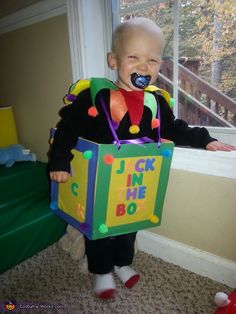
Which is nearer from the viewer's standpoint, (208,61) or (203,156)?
(203,156)

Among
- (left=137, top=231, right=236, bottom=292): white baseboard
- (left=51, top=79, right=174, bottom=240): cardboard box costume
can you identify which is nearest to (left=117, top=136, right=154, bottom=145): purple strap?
(left=51, top=79, right=174, bottom=240): cardboard box costume

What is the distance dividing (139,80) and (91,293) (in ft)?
2.61

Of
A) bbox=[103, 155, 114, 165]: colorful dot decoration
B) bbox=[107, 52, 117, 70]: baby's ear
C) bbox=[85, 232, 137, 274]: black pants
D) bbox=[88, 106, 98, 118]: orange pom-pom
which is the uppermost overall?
bbox=[107, 52, 117, 70]: baby's ear

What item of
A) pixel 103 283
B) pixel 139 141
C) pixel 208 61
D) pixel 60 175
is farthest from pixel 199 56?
pixel 103 283

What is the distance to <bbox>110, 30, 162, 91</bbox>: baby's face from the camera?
845mm

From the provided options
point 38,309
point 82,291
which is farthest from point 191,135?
point 38,309

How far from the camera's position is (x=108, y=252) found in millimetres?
1056

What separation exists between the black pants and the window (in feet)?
2.02

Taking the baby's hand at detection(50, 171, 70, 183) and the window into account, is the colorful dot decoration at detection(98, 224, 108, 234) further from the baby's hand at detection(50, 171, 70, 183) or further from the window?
the window

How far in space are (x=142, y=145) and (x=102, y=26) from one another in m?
0.72

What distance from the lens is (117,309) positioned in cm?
96

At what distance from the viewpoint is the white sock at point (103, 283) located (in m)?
1.01

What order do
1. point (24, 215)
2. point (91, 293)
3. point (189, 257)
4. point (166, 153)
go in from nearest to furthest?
1. point (166, 153)
2. point (91, 293)
3. point (189, 257)
4. point (24, 215)

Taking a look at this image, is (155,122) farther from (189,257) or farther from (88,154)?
(189,257)
